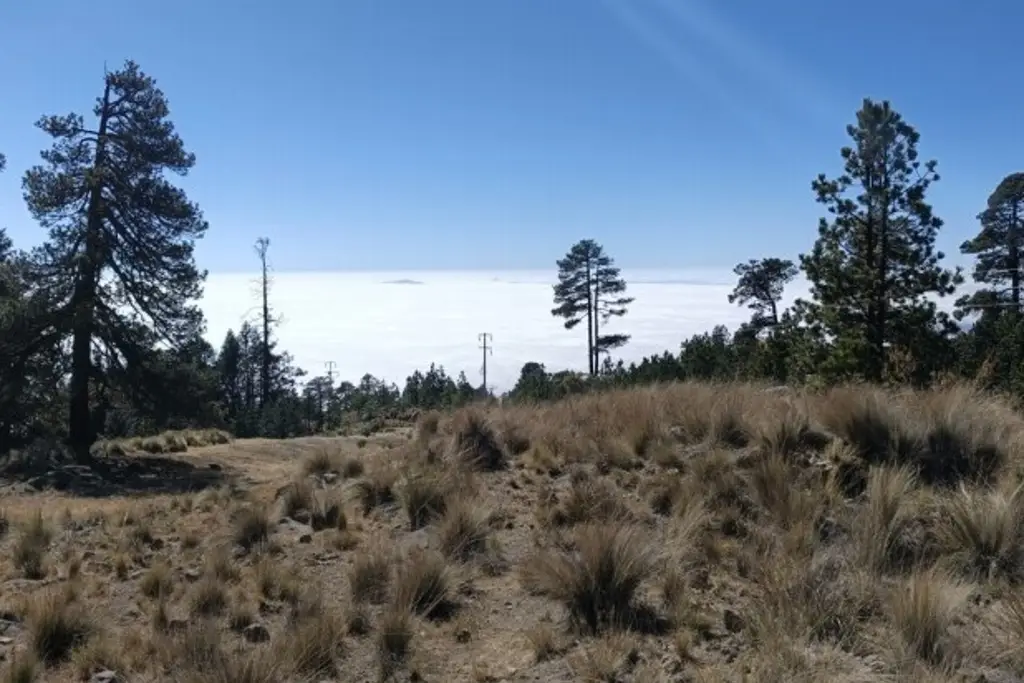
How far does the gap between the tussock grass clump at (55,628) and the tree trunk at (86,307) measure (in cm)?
1931

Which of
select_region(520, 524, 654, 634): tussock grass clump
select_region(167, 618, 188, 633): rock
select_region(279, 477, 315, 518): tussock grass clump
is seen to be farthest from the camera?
select_region(279, 477, 315, 518): tussock grass clump

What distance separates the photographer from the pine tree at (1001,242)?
4693 cm

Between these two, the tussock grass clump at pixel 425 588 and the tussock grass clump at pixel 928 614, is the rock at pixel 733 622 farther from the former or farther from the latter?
the tussock grass clump at pixel 425 588

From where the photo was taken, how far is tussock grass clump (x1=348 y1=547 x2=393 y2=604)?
599 cm

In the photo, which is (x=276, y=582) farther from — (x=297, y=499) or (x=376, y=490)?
(x=297, y=499)

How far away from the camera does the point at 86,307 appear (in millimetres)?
23359

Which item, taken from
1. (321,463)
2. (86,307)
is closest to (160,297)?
(86,307)

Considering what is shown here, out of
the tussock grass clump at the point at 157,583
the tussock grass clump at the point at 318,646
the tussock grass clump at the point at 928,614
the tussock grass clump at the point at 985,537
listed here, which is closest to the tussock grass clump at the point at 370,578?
the tussock grass clump at the point at 318,646

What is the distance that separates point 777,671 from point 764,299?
67.8m

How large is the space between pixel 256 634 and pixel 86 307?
21053 mm

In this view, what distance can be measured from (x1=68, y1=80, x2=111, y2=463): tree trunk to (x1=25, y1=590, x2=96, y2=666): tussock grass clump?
760 inches

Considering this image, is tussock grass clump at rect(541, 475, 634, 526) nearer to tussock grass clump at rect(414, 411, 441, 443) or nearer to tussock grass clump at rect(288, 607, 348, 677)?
tussock grass clump at rect(288, 607, 348, 677)

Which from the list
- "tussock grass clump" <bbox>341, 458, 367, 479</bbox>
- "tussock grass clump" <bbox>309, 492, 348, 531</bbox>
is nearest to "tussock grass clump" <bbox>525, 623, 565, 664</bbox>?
"tussock grass clump" <bbox>309, 492, 348, 531</bbox>

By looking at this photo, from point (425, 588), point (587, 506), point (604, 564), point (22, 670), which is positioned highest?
point (587, 506)
